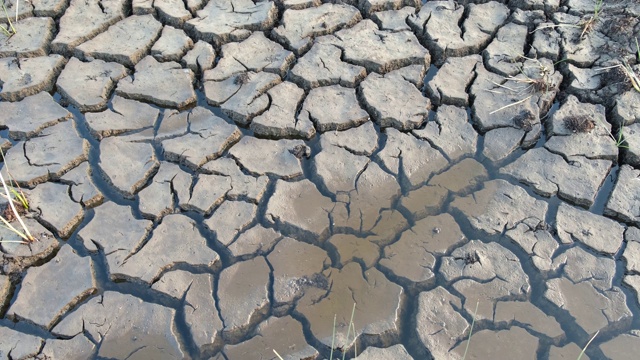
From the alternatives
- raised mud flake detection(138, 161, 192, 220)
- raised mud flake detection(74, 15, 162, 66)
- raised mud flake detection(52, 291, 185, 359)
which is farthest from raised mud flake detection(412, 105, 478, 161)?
raised mud flake detection(74, 15, 162, 66)

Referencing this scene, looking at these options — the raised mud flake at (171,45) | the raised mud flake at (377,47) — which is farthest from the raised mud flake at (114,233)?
the raised mud flake at (377,47)

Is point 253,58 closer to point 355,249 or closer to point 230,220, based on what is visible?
point 230,220

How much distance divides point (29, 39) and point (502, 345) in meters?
3.60

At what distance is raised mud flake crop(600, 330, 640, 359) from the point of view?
2.65 m

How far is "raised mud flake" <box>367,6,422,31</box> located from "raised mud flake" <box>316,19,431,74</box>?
0.05m

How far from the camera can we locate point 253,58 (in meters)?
3.99

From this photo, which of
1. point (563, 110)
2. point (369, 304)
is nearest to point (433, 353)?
point (369, 304)

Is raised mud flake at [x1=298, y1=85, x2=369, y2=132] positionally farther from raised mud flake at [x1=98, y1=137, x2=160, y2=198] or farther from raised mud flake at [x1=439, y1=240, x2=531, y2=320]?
raised mud flake at [x1=439, y1=240, x2=531, y2=320]

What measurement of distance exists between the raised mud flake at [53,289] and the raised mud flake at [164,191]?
1.36 feet

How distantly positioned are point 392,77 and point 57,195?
2162 millimetres

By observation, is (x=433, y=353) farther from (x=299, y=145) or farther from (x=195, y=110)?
(x=195, y=110)

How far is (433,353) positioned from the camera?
2.64 meters

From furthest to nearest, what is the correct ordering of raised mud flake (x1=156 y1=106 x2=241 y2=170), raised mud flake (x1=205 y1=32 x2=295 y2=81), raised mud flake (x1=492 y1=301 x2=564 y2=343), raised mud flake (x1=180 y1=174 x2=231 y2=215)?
raised mud flake (x1=205 y1=32 x2=295 y2=81)
raised mud flake (x1=156 y1=106 x2=241 y2=170)
raised mud flake (x1=180 y1=174 x2=231 y2=215)
raised mud flake (x1=492 y1=301 x2=564 y2=343)

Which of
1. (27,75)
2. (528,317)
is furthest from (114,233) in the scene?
(528,317)
